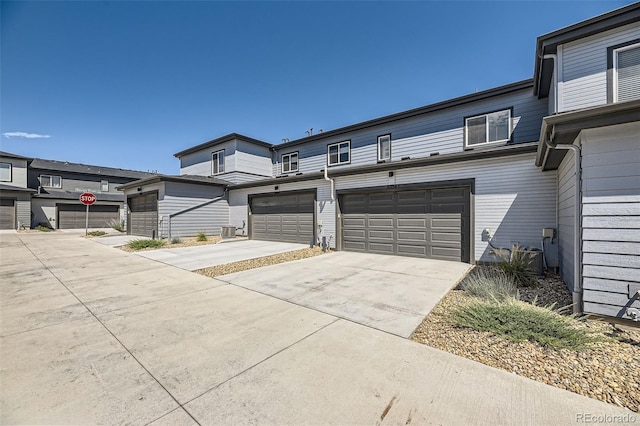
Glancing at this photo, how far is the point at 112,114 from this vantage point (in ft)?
56.5

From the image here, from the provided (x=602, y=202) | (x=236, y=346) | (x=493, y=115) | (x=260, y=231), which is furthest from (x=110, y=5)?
(x=493, y=115)

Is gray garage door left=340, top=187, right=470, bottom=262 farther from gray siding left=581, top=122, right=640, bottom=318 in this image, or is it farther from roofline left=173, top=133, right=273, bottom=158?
roofline left=173, top=133, right=273, bottom=158

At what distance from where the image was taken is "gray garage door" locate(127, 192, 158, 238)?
14836mm

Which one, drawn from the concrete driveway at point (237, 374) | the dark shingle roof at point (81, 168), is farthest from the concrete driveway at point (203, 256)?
the dark shingle roof at point (81, 168)

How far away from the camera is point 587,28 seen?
620 centimetres

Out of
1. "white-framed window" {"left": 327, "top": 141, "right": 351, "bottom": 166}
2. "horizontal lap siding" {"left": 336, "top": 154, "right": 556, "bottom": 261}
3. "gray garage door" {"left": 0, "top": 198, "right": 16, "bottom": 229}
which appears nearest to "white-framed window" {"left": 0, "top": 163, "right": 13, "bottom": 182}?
"gray garage door" {"left": 0, "top": 198, "right": 16, "bottom": 229}

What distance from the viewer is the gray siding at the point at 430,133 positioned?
9.51m

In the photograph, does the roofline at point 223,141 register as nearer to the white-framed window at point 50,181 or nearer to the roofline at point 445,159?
the roofline at point 445,159

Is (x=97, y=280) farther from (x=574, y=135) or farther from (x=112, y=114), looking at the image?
(x=112, y=114)

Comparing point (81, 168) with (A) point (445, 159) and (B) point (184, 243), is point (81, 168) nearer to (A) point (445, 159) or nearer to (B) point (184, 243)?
(B) point (184, 243)

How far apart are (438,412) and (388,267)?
17.9ft

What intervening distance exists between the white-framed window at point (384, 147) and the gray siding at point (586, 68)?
670cm
